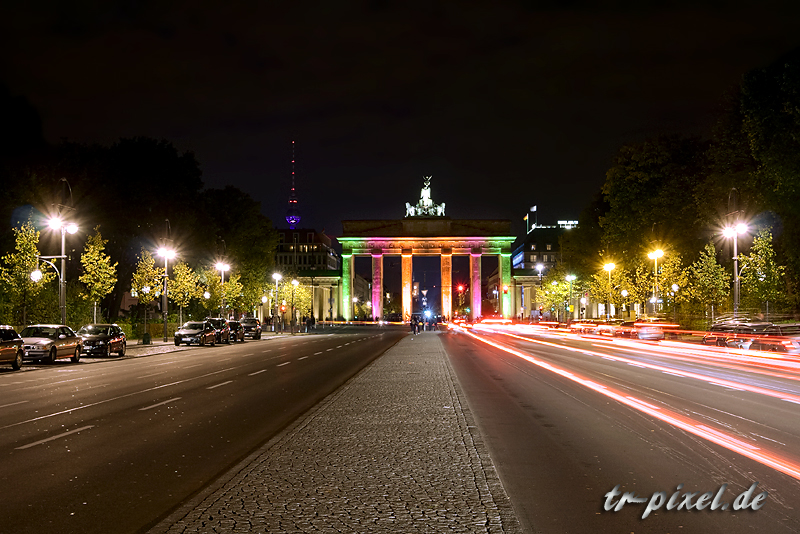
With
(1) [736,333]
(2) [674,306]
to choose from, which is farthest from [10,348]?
(2) [674,306]

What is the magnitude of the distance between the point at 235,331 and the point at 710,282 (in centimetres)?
3512

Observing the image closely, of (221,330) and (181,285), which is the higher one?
(181,285)

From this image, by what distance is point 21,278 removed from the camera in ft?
123

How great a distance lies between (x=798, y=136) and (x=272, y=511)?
128 ft

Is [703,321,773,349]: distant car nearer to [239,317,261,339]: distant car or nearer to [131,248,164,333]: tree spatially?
[239,317,261,339]: distant car

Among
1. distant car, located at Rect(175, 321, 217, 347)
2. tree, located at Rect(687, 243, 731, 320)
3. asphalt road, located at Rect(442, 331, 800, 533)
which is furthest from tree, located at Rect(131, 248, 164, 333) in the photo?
tree, located at Rect(687, 243, 731, 320)

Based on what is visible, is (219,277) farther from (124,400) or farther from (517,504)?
(517,504)

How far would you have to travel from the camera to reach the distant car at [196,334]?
47812mm

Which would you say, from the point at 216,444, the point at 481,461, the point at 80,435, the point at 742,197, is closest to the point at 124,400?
the point at 80,435

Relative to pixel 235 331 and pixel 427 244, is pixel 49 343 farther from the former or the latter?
pixel 427 244

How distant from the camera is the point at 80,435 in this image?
11.5 meters

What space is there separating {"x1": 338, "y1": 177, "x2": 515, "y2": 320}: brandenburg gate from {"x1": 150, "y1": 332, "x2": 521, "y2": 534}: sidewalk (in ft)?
416

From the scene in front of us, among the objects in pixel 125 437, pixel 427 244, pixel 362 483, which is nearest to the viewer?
pixel 362 483

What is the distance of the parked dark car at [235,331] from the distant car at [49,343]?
22852 mm
